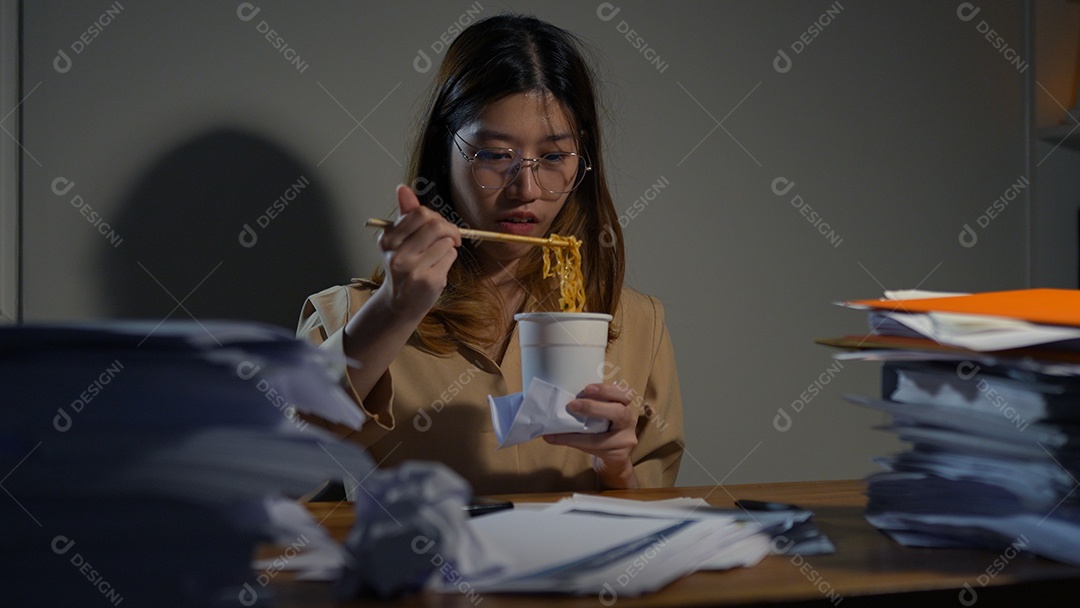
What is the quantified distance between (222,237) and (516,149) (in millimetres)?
648

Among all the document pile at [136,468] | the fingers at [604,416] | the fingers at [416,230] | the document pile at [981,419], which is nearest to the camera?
the document pile at [136,468]

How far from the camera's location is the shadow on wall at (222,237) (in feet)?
5.84

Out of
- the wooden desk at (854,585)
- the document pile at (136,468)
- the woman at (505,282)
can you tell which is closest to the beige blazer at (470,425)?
the woman at (505,282)

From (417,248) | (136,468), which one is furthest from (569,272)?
(136,468)

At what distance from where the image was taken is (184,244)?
181 cm

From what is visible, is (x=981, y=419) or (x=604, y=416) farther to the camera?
(x=604, y=416)

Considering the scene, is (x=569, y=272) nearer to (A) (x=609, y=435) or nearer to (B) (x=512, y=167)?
(B) (x=512, y=167)

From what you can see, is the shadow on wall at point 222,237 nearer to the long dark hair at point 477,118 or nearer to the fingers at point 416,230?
the long dark hair at point 477,118

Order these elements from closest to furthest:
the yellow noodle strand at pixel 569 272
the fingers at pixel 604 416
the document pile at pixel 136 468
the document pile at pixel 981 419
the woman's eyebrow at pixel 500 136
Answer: the document pile at pixel 136 468
the document pile at pixel 981 419
the fingers at pixel 604 416
the yellow noodle strand at pixel 569 272
the woman's eyebrow at pixel 500 136

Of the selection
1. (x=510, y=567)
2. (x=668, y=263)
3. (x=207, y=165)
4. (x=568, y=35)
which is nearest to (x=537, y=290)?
(x=668, y=263)

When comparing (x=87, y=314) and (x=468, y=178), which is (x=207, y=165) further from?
(x=468, y=178)

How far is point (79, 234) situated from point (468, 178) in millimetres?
772

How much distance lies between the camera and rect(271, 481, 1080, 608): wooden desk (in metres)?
0.58

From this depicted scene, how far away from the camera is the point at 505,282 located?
1.93 meters
